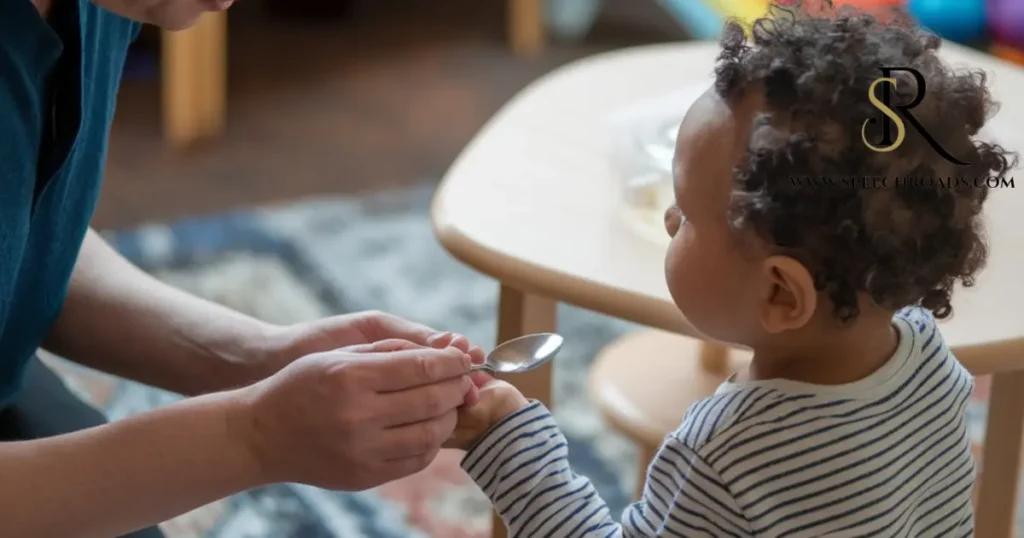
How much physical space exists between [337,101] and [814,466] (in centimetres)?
207

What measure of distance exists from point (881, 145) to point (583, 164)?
0.50 meters

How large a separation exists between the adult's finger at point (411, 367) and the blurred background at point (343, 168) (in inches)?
28.8

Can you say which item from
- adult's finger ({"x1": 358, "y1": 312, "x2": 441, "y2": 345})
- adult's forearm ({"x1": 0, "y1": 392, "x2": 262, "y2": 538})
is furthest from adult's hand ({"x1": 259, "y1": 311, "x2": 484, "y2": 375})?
adult's forearm ({"x1": 0, "y1": 392, "x2": 262, "y2": 538})

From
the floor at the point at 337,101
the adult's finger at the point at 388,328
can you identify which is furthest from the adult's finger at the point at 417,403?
the floor at the point at 337,101

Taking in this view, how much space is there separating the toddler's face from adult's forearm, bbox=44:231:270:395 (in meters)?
0.36

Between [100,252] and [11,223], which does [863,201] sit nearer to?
[11,223]

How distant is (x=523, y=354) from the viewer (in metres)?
0.81

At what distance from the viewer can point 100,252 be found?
998 millimetres

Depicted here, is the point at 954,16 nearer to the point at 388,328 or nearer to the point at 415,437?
the point at 388,328

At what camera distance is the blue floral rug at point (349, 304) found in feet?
4.75

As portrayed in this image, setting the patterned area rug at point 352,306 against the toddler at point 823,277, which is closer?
the toddler at point 823,277

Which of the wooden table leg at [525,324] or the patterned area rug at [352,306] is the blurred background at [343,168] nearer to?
the patterned area rug at [352,306]

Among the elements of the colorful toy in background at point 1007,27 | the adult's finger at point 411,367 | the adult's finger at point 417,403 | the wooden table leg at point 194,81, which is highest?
the adult's finger at point 411,367

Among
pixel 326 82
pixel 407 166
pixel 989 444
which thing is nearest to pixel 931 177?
pixel 989 444
